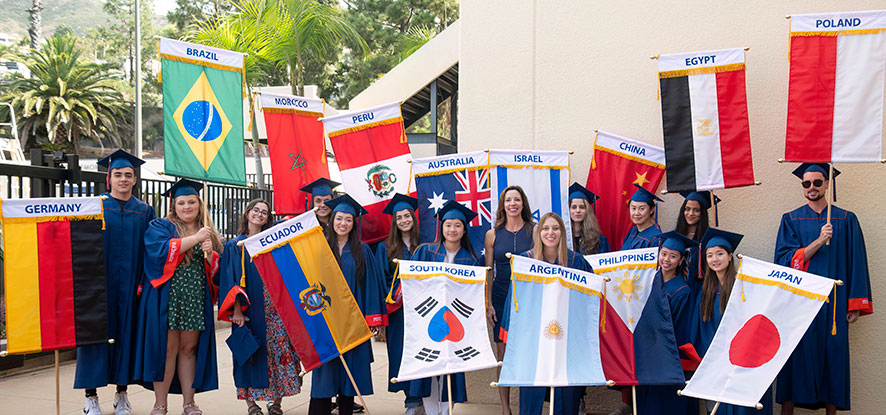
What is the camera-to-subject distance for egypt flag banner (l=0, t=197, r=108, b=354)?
18.4 ft

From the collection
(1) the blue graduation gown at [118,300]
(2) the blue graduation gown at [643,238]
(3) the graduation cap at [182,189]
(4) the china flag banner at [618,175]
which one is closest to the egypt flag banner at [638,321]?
(2) the blue graduation gown at [643,238]

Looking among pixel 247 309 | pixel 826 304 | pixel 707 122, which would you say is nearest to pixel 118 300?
pixel 247 309

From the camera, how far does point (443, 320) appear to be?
5570 mm

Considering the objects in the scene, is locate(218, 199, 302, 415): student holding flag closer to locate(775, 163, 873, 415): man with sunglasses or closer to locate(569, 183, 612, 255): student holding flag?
locate(569, 183, 612, 255): student holding flag

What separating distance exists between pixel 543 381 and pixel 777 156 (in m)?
3.62

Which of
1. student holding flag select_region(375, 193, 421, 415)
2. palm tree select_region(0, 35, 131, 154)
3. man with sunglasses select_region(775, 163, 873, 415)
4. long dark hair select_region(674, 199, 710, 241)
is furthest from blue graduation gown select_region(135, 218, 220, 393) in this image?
palm tree select_region(0, 35, 131, 154)

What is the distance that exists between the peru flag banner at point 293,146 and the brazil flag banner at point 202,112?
39.4 inches

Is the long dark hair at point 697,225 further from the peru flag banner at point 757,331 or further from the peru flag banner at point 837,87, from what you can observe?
the peru flag banner at point 757,331

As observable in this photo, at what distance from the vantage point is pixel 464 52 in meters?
7.89

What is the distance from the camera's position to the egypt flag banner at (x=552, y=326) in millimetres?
5238

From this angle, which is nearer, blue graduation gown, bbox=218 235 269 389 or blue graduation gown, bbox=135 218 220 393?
blue graduation gown, bbox=135 218 220 393

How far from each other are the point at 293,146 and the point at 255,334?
7.54 feet

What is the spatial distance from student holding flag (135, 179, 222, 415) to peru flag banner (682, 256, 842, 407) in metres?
3.90

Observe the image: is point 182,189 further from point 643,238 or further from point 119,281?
point 643,238
